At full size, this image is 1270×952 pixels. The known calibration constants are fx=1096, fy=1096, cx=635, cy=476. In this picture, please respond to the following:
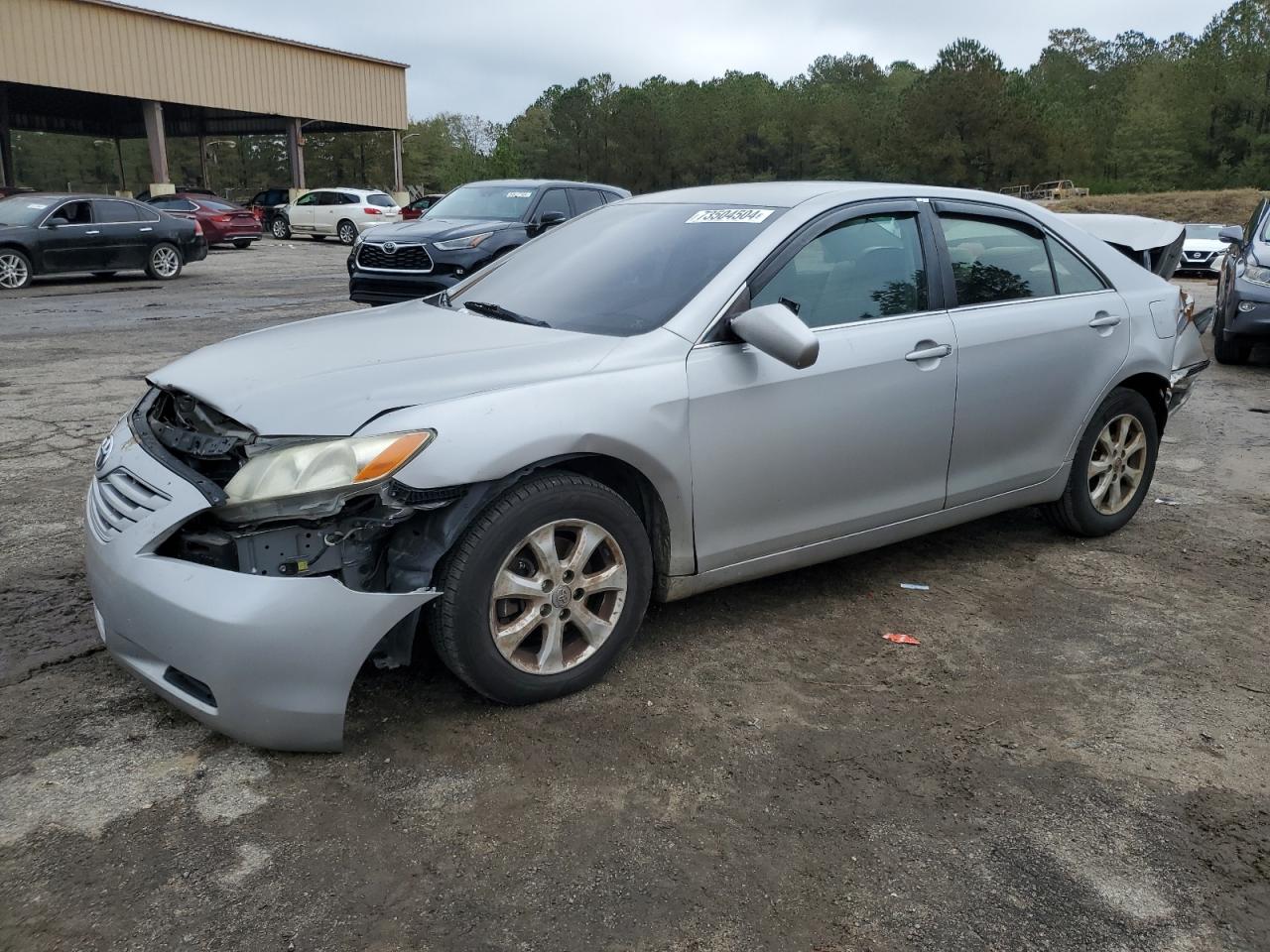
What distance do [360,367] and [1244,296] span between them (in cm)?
929

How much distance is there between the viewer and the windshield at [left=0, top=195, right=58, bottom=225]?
16484 millimetres

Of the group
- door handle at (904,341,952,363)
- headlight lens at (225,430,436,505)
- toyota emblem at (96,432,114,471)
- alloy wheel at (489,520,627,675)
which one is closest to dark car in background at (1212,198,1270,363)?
door handle at (904,341,952,363)

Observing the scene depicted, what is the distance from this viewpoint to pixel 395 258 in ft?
39.2

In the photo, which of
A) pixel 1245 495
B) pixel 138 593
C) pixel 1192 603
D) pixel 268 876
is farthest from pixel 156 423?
pixel 1245 495

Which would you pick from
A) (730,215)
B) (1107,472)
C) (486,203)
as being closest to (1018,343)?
(1107,472)

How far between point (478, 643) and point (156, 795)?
916mm

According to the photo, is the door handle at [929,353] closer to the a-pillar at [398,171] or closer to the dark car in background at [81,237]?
the dark car in background at [81,237]

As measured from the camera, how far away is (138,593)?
9.75 feet

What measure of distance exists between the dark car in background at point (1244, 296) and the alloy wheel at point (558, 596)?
877 centimetres

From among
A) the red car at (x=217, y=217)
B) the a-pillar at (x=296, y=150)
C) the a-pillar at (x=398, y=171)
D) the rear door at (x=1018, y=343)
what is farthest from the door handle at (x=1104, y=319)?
the a-pillar at (x=398, y=171)

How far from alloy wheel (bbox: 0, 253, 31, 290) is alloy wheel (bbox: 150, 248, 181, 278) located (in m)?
2.22

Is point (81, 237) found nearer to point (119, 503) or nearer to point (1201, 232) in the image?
point (119, 503)

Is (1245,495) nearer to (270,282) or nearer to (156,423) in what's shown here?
(156,423)

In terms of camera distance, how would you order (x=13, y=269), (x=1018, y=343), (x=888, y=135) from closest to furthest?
(x=1018, y=343), (x=13, y=269), (x=888, y=135)
